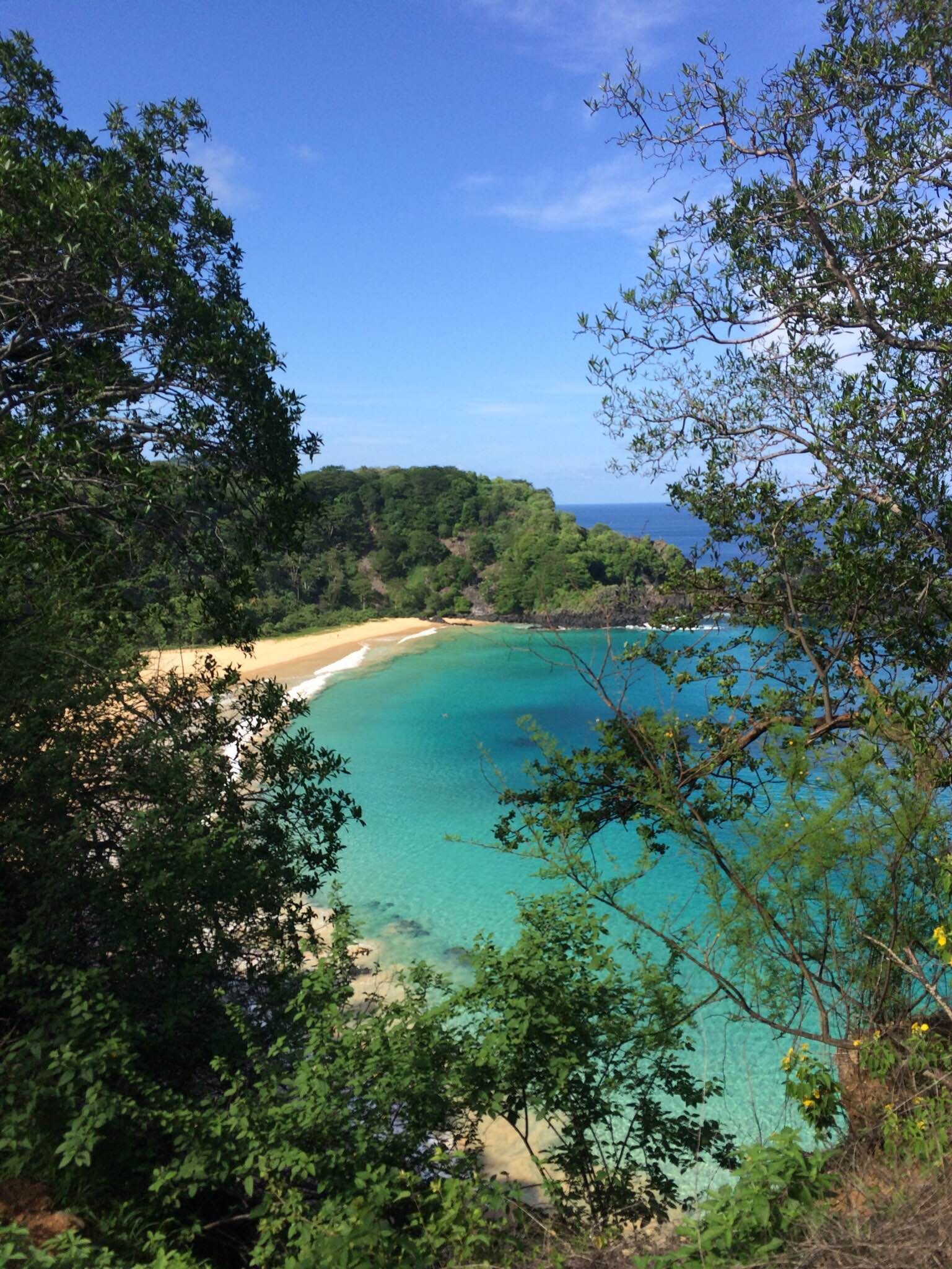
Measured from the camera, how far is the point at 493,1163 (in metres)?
7.22

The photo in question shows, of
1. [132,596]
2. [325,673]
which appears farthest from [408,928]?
[325,673]

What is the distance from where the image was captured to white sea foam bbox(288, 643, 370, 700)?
31.6 metres

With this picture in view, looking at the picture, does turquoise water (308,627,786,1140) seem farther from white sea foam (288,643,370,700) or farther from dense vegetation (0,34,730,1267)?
dense vegetation (0,34,730,1267)

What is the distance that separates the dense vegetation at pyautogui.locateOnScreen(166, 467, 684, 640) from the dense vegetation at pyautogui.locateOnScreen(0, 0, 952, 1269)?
35320 millimetres

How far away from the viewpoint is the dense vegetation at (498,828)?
344 centimetres

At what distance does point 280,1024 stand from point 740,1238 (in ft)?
9.08

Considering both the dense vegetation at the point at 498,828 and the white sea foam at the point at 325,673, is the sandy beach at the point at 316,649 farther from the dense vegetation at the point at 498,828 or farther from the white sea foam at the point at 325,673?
the dense vegetation at the point at 498,828

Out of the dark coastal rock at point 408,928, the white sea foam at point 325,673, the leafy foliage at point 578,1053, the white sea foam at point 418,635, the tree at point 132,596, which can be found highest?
the tree at point 132,596

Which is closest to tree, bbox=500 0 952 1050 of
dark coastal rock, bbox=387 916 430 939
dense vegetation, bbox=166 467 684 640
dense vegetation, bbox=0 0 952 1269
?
dense vegetation, bbox=0 0 952 1269

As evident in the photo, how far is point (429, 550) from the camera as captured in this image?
6206cm

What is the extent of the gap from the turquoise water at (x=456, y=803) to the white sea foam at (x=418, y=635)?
8195 mm

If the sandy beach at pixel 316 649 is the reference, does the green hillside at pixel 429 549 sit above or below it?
above

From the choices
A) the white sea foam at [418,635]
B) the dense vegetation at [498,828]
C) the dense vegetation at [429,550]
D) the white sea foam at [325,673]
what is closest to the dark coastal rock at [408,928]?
the dense vegetation at [498,828]

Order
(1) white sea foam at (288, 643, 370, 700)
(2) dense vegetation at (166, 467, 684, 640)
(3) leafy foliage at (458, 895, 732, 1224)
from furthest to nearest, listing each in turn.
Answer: (2) dense vegetation at (166, 467, 684, 640), (1) white sea foam at (288, 643, 370, 700), (3) leafy foliage at (458, 895, 732, 1224)
